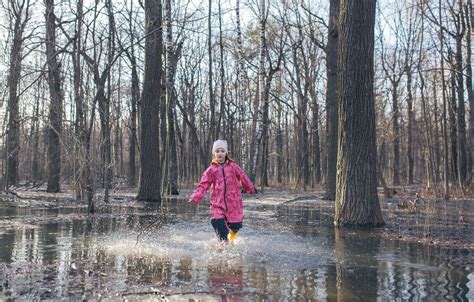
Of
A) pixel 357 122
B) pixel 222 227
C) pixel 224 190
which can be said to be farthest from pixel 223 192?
pixel 357 122

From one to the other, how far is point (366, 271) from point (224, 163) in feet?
10.2

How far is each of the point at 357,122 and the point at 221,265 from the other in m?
4.83

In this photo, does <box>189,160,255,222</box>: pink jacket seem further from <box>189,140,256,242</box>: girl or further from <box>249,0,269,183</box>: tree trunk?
<box>249,0,269,183</box>: tree trunk

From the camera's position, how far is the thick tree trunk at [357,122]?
916 centimetres

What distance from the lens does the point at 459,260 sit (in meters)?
6.05

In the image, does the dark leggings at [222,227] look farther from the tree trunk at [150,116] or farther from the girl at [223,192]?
the tree trunk at [150,116]

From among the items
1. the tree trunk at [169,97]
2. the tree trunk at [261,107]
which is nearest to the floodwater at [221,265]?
the tree trunk at [169,97]

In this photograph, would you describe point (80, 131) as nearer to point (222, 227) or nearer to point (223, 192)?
point (223, 192)

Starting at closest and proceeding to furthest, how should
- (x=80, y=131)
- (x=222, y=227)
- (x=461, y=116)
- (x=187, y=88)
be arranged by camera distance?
(x=222, y=227) → (x=80, y=131) → (x=461, y=116) → (x=187, y=88)

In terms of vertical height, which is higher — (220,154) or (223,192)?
(220,154)

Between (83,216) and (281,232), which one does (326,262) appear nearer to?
(281,232)

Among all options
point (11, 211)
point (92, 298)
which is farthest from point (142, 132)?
point (92, 298)

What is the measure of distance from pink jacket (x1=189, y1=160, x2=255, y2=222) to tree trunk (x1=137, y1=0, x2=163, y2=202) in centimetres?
892

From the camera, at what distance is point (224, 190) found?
7508mm
